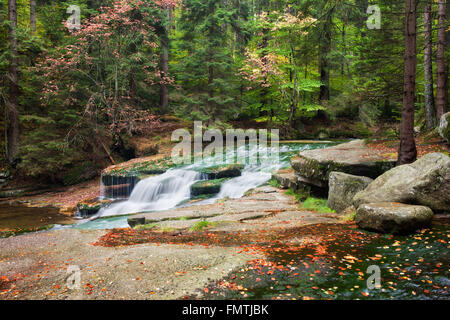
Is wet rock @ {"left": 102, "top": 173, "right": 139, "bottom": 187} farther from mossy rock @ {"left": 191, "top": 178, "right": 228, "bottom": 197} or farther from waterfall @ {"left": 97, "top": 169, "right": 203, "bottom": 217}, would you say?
mossy rock @ {"left": 191, "top": 178, "right": 228, "bottom": 197}

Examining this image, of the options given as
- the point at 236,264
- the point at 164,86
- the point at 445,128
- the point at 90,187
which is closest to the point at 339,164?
the point at 445,128

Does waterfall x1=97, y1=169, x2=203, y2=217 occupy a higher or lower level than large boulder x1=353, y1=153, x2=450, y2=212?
lower

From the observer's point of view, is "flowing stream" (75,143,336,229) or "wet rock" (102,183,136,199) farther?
"wet rock" (102,183,136,199)

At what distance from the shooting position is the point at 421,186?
5.79 metres

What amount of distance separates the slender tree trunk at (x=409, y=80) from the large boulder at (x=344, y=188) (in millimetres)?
1289

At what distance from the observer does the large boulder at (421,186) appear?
225 inches

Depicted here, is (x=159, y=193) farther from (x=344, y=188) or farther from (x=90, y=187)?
(x=344, y=188)

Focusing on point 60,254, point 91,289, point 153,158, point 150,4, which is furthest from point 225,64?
point 91,289

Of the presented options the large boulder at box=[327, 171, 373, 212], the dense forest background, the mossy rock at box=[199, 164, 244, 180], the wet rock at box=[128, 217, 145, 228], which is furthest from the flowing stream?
the dense forest background

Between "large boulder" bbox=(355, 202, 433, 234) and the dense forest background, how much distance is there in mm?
6103

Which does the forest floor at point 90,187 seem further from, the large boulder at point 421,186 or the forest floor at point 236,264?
the forest floor at point 236,264

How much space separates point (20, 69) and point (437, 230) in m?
19.9

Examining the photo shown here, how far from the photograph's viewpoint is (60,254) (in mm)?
5777

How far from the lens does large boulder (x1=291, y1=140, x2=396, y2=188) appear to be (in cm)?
825
